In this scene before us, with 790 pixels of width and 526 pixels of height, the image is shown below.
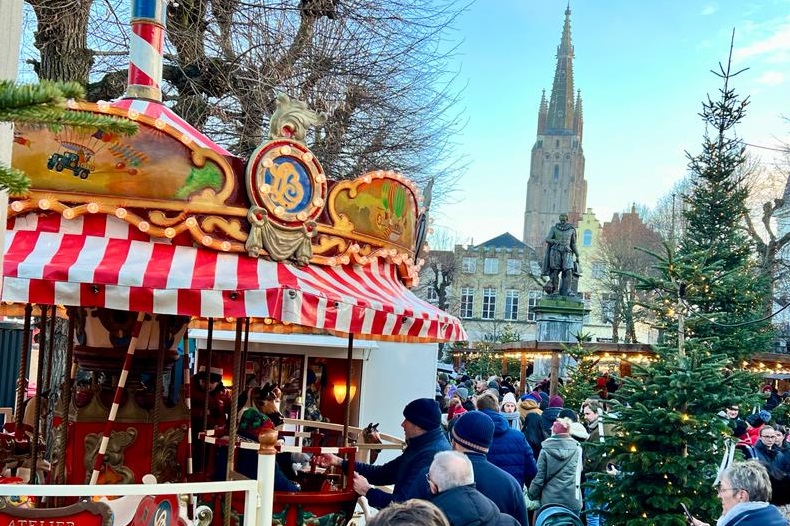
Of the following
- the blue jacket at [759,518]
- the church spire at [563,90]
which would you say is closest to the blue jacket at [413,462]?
the blue jacket at [759,518]

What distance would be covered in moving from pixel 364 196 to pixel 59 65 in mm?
6032

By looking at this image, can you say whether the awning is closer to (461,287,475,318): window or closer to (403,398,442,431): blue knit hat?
(403,398,442,431): blue knit hat

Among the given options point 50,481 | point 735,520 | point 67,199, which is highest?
point 67,199

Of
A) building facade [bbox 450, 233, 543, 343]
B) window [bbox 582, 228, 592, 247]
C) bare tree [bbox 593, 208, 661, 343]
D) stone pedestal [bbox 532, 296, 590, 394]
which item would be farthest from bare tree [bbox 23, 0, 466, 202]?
window [bbox 582, 228, 592, 247]

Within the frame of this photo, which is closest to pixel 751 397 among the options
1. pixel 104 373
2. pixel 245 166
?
pixel 245 166

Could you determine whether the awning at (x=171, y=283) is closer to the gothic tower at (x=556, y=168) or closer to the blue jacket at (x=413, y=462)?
the blue jacket at (x=413, y=462)

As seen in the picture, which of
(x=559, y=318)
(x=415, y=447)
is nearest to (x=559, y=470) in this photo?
(x=415, y=447)

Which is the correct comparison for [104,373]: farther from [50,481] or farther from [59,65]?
[59,65]

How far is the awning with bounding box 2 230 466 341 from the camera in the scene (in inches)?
200

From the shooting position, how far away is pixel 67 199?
17.9 ft

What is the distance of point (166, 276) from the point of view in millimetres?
5270

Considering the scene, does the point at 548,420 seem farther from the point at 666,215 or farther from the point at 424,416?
the point at 666,215

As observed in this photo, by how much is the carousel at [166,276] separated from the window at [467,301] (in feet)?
224

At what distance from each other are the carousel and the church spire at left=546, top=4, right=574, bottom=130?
138 m
